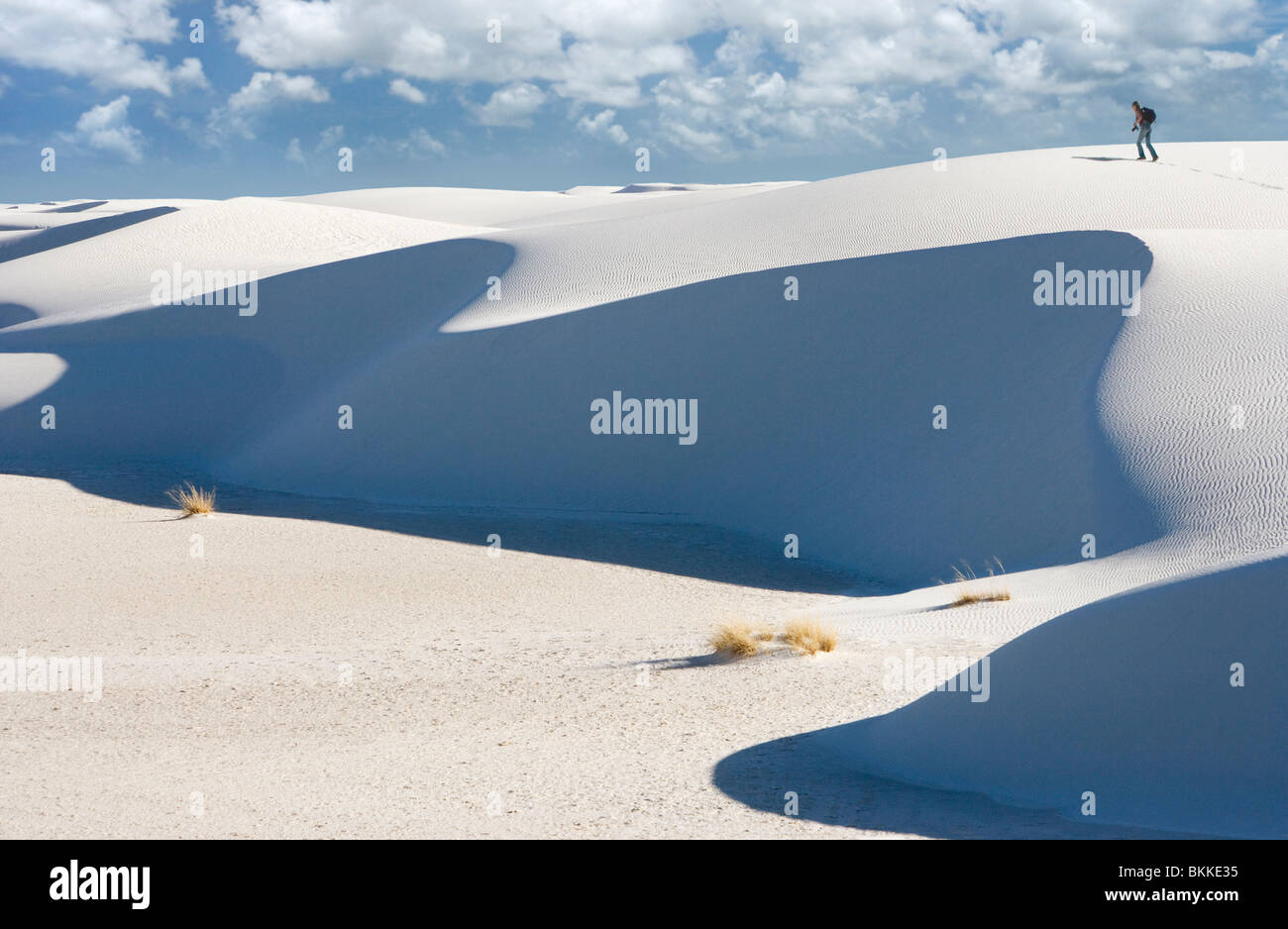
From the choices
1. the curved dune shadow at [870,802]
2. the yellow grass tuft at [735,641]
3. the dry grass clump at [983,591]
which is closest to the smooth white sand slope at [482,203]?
the dry grass clump at [983,591]

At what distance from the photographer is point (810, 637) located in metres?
7.43

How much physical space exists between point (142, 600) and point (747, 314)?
339 inches

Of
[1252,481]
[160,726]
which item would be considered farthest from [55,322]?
[1252,481]

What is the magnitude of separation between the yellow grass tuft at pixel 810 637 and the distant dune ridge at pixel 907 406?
1241 millimetres

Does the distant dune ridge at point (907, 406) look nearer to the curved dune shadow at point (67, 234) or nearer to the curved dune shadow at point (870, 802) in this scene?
the curved dune shadow at point (870, 802)

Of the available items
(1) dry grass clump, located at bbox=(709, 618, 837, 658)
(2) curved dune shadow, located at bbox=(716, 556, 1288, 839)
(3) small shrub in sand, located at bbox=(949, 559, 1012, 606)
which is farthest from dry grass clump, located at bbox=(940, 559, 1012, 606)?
(2) curved dune shadow, located at bbox=(716, 556, 1288, 839)

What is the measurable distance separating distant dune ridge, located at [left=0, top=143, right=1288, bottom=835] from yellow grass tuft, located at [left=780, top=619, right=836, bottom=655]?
48.9 inches

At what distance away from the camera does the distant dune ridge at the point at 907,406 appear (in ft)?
16.3

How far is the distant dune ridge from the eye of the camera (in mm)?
4980

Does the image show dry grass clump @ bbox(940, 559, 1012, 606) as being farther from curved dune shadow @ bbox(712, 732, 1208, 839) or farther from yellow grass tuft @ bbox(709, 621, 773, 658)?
curved dune shadow @ bbox(712, 732, 1208, 839)

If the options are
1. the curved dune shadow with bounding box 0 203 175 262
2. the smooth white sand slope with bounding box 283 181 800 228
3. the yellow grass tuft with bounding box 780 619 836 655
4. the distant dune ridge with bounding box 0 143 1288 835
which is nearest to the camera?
the distant dune ridge with bounding box 0 143 1288 835
